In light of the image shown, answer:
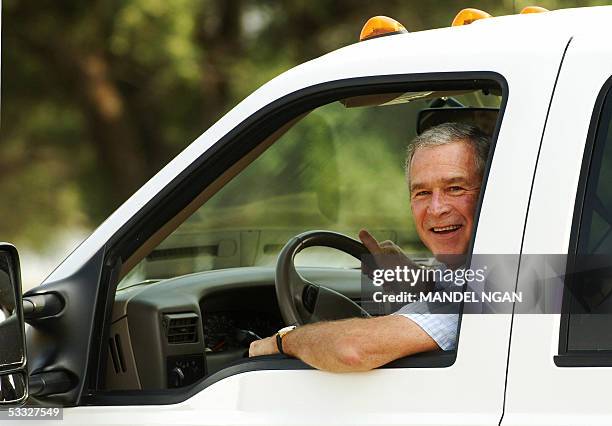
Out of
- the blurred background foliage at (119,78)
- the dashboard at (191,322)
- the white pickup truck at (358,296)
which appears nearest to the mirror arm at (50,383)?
the white pickup truck at (358,296)

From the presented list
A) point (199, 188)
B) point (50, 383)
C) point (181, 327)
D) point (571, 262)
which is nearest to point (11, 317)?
point (50, 383)

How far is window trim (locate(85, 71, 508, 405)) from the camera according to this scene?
2229mm

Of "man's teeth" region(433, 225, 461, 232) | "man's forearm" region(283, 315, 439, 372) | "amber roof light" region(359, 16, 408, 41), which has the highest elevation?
"amber roof light" region(359, 16, 408, 41)

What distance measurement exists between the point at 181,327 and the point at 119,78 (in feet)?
26.7

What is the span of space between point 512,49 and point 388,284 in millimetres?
491

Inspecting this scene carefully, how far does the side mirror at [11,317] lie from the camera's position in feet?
6.86

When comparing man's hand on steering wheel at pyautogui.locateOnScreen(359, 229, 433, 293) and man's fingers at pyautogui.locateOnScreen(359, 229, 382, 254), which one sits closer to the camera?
man's hand on steering wheel at pyautogui.locateOnScreen(359, 229, 433, 293)

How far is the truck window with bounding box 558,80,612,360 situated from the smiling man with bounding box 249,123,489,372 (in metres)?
0.21

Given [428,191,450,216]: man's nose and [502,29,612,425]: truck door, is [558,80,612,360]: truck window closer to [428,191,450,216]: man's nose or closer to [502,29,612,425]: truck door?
[502,29,612,425]: truck door

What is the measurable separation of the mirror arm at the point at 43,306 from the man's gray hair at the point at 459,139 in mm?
762

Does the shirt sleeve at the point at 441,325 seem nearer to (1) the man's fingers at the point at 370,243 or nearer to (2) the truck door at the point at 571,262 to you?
(2) the truck door at the point at 571,262

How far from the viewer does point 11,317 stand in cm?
209

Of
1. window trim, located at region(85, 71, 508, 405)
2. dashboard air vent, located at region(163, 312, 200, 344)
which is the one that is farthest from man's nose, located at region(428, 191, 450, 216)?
dashboard air vent, located at region(163, 312, 200, 344)

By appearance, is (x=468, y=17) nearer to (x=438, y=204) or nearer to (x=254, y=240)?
(x=438, y=204)
